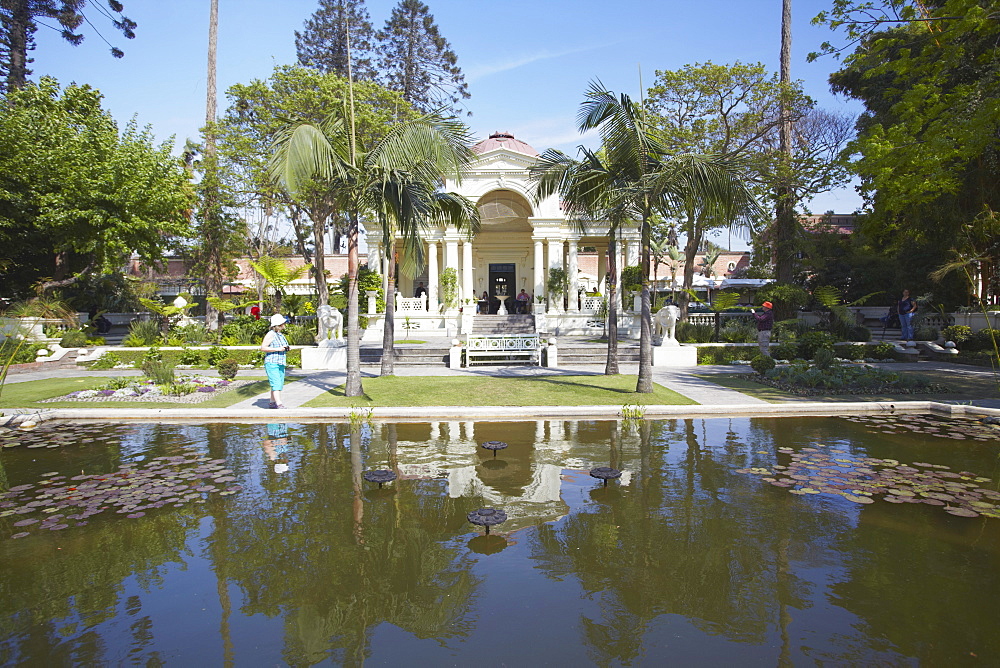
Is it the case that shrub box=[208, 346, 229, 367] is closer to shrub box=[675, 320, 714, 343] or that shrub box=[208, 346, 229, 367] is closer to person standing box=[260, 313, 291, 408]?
person standing box=[260, 313, 291, 408]

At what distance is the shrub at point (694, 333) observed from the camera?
20.8 meters

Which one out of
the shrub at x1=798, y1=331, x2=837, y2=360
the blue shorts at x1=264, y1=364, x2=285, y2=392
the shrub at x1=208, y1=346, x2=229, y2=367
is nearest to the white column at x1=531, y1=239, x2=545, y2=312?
the shrub at x1=798, y1=331, x2=837, y2=360

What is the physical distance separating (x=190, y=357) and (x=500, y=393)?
11.7 m

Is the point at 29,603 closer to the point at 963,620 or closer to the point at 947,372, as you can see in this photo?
the point at 963,620

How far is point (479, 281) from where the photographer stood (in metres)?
31.2

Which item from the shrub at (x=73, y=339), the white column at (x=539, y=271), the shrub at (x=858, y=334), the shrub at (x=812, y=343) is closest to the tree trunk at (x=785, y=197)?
the shrub at (x=858, y=334)

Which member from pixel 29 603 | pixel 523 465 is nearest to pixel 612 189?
pixel 523 465

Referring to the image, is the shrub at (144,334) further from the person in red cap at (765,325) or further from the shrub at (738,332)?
the shrub at (738,332)

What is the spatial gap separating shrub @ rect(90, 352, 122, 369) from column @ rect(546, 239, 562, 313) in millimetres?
16355

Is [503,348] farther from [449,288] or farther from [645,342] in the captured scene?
[449,288]

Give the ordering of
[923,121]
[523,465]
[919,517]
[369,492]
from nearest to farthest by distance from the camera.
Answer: [919,517]
[369,492]
[523,465]
[923,121]

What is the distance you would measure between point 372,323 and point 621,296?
35.4ft

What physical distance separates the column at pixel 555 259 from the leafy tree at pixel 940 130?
11.8 metres

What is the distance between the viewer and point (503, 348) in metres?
18.5
